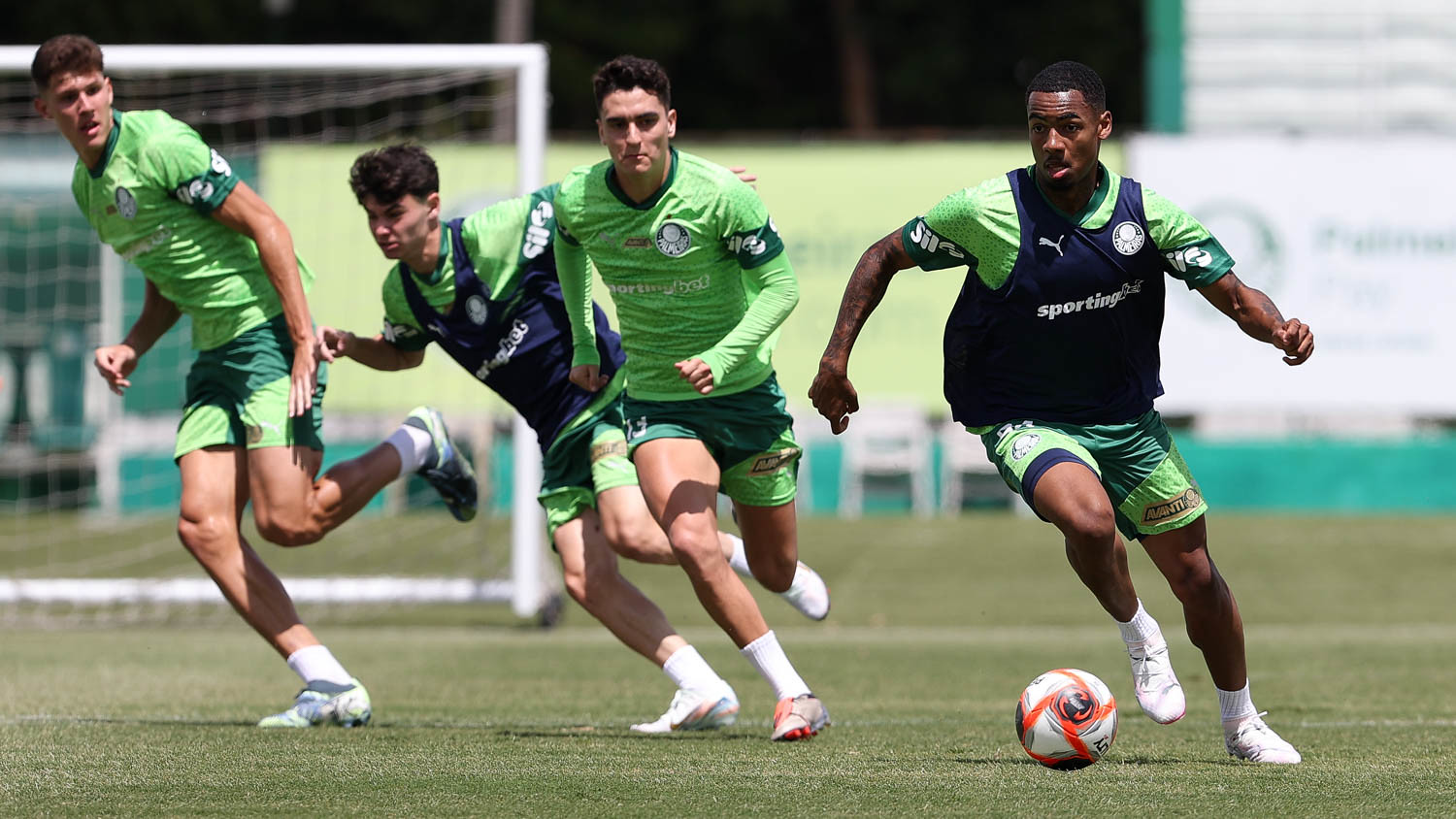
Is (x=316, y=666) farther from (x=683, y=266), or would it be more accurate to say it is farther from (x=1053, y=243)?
(x=1053, y=243)

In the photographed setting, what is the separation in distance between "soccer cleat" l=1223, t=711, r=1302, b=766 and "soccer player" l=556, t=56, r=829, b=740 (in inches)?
52.2

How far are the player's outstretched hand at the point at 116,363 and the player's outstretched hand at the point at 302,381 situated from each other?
2.39 feet

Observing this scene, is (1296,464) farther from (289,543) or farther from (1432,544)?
(289,543)

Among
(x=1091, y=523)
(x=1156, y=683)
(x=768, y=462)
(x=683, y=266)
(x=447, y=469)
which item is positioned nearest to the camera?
(x=1091, y=523)

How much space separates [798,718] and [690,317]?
4.58ft

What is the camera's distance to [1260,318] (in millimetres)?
5477

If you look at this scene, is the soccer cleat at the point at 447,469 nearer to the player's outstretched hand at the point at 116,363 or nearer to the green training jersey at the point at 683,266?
the player's outstretched hand at the point at 116,363

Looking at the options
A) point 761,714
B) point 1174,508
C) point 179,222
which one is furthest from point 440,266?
point 1174,508

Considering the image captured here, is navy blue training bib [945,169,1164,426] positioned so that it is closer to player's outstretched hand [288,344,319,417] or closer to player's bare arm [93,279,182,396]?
player's outstretched hand [288,344,319,417]

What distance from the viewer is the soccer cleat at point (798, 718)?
611 centimetres

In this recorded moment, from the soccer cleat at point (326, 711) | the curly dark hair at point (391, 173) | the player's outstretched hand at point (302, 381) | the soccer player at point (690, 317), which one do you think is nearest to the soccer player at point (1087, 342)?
the soccer player at point (690, 317)

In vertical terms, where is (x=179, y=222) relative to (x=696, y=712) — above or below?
above

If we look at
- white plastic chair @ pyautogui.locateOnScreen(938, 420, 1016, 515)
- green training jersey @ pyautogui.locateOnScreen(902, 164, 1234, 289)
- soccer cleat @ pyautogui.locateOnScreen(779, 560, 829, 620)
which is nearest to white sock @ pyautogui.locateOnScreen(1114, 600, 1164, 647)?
green training jersey @ pyautogui.locateOnScreen(902, 164, 1234, 289)

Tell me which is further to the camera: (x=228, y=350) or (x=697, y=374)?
(x=228, y=350)
